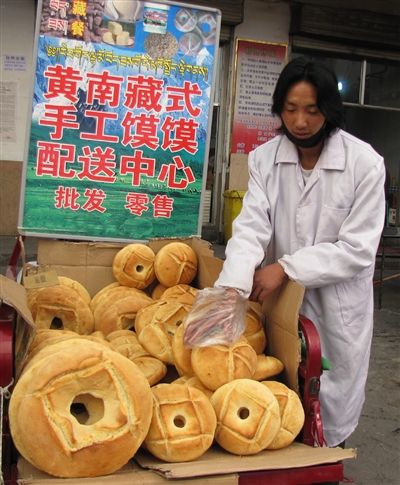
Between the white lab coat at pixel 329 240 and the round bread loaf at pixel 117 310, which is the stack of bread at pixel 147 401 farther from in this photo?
the round bread loaf at pixel 117 310

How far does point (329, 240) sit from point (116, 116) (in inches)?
Answer: 62.4

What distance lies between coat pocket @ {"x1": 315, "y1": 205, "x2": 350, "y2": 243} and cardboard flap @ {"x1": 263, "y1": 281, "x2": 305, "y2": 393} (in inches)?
10.4

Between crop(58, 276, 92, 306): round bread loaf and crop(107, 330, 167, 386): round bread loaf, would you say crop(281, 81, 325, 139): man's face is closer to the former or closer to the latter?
crop(107, 330, 167, 386): round bread loaf

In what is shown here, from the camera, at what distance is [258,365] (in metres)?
1.80

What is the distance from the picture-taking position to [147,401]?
4.66 ft

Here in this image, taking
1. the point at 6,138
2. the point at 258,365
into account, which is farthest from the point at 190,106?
the point at 6,138

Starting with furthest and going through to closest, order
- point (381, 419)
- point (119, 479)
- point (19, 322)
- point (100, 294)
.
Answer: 1. point (381, 419)
2. point (100, 294)
3. point (19, 322)
4. point (119, 479)

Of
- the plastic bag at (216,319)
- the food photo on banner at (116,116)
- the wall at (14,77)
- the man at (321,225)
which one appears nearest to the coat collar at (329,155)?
the man at (321,225)

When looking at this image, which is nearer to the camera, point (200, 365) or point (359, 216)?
point (200, 365)

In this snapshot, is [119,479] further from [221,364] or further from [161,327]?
[161,327]

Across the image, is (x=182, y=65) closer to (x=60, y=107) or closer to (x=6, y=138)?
(x=60, y=107)

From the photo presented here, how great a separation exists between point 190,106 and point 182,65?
0.23m

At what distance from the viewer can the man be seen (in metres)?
1.84

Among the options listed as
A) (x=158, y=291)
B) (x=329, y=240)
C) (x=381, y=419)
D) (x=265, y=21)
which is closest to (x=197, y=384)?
(x=329, y=240)
